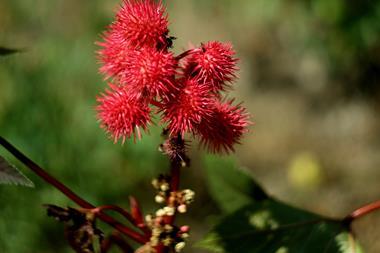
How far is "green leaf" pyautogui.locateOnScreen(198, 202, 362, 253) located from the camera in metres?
1.59

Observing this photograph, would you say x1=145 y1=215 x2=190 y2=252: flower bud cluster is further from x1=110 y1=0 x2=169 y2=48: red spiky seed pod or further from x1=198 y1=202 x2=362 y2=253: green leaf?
x1=110 y1=0 x2=169 y2=48: red spiky seed pod

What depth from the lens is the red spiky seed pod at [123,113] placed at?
126 centimetres

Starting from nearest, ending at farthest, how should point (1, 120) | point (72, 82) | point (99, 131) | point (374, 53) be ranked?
point (1, 120) → point (99, 131) → point (72, 82) → point (374, 53)

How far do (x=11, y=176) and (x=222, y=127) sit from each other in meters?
0.45

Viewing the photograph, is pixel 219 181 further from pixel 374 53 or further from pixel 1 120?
pixel 374 53

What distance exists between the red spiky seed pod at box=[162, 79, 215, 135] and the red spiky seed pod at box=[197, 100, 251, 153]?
2.1 inches

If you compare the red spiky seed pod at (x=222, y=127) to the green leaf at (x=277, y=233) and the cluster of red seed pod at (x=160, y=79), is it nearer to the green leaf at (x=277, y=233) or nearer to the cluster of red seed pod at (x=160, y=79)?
the cluster of red seed pod at (x=160, y=79)

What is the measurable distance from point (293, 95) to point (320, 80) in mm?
324

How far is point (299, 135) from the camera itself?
19.5 ft

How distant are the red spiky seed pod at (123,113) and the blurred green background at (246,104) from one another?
1.90 m

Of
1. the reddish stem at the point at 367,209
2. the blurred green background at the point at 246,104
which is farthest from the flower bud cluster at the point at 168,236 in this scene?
the blurred green background at the point at 246,104

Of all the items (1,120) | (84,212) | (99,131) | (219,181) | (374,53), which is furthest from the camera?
(374,53)

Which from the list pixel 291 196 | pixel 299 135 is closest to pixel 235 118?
pixel 291 196

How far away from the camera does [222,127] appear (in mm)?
1324
